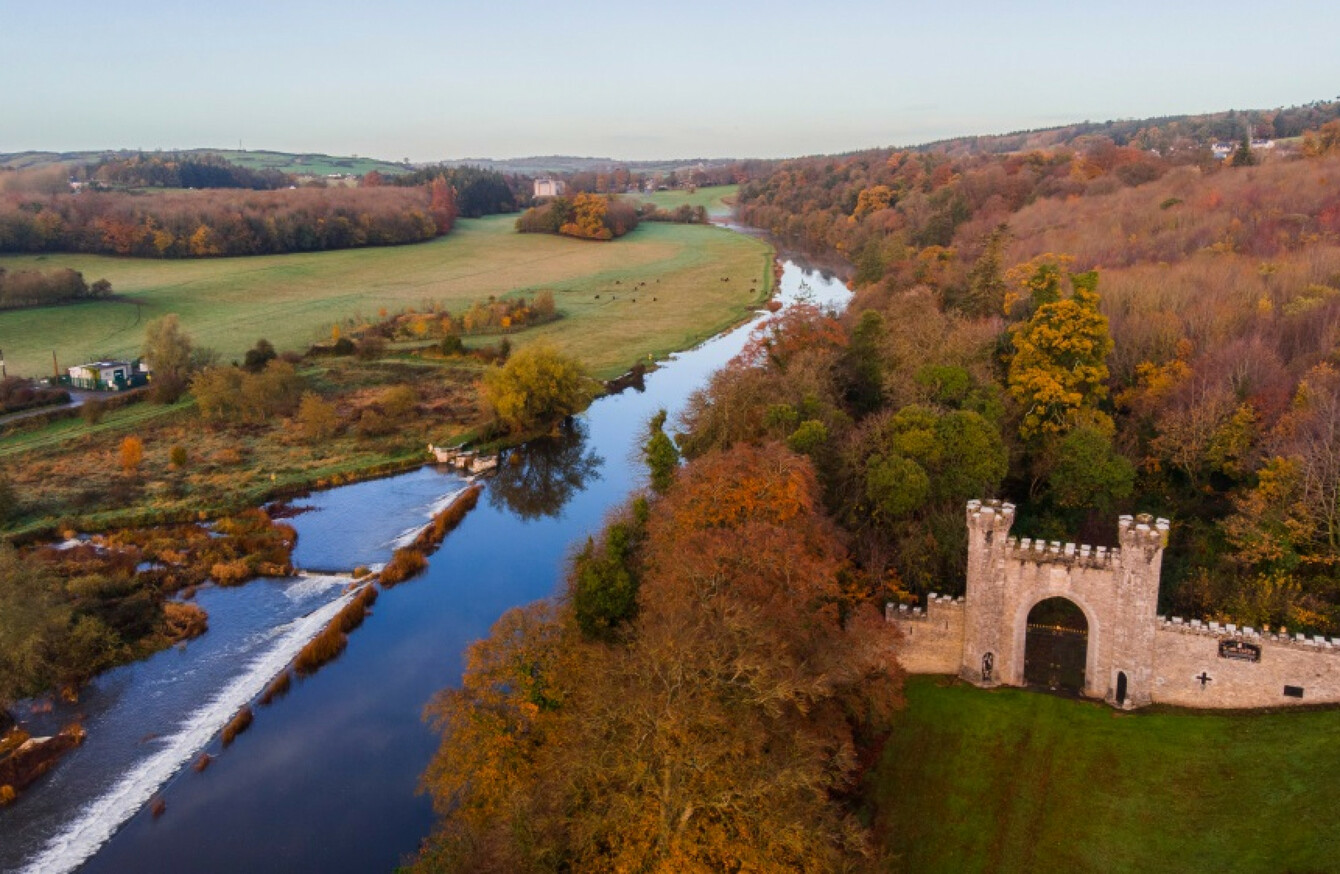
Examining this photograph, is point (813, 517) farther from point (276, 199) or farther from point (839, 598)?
point (276, 199)

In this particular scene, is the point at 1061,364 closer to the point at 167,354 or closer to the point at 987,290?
the point at 987,290

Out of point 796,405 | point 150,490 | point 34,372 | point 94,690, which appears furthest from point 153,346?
point 796,405

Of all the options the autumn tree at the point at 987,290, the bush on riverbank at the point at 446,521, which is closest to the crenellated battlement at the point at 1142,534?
the autumn tree at the point at 987,290

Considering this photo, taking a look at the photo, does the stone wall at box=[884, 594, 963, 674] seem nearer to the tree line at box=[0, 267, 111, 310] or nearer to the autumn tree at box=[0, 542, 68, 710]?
the autumn tree at box=[0, 542, 68, 710]

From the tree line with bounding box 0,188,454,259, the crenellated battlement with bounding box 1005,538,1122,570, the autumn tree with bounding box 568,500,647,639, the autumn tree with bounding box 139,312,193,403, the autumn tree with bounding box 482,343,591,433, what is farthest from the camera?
the tree line with bounding box 0,188,454,259

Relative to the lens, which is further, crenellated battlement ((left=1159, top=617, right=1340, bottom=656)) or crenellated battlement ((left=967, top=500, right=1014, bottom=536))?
crenellated battlement ((left=967, top=500, right=1014, bottom=536))

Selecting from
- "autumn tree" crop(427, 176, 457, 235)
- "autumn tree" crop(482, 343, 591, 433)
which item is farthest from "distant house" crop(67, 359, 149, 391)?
"autumn tree" crop(427, 176, 457, 235)
